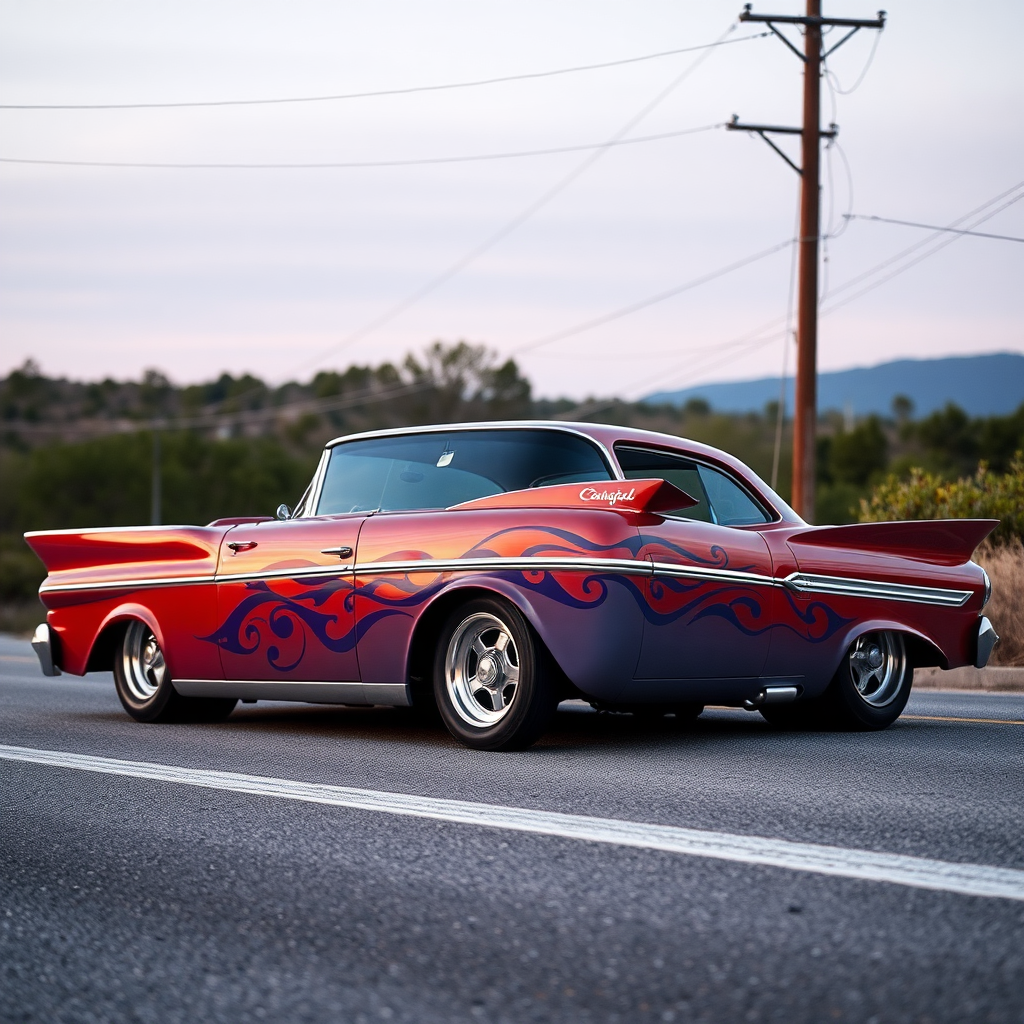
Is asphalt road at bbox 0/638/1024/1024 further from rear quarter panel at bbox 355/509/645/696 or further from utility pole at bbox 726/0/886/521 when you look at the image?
utility pole at bbox 726/0/886/521

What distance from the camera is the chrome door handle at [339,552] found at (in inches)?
276

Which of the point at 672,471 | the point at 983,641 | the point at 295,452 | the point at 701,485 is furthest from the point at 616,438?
the point at 295,452

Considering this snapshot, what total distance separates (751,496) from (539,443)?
1283mm

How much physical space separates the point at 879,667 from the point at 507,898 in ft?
13.9

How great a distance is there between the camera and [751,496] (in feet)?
24.6

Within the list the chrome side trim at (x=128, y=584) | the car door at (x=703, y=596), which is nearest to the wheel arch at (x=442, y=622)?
the car door at (x=703, y=596)

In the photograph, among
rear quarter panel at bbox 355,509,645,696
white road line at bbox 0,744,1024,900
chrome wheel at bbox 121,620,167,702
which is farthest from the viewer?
chrome wheel at bbox 121,620,167,702

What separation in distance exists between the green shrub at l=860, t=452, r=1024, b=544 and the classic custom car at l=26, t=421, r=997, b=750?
871 cm

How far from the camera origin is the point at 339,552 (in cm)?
704

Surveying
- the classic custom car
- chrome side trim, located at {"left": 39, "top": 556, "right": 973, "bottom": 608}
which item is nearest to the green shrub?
chrome side trim, located at {"left": 39, "top": 556, "right": 973, "bottom": 608}

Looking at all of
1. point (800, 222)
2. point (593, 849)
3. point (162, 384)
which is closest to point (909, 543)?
point (593, 849)

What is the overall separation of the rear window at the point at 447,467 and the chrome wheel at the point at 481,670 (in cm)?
72

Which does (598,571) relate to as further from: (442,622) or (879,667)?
(879,667)

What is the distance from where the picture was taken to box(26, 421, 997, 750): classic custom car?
6242mm
